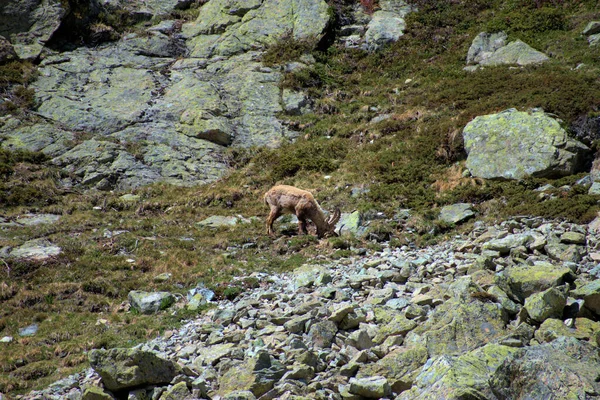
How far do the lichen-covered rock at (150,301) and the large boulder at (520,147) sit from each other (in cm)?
1286

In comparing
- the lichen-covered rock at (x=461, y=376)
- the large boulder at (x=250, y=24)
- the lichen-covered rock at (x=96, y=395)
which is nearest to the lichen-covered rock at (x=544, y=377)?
the lichen-covered rock at (x=461, y=376)

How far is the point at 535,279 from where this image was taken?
1004cm

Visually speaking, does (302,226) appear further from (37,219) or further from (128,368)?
(37,219)

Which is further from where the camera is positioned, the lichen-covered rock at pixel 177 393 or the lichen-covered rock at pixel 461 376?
the lichen-covered rock at pixel 177 393

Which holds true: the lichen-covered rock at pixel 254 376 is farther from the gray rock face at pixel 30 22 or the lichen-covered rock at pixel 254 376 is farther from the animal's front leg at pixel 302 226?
the gray rock face at pixel 30 22

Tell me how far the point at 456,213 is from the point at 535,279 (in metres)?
7.71

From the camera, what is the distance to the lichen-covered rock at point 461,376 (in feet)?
20.0

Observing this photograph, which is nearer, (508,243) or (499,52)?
(508,243)

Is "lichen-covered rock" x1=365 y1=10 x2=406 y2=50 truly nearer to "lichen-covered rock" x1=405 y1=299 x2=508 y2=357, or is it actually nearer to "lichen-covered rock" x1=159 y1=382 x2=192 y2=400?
"lichen-covered rock" x1=405 y1=299 x2=508 y2=357

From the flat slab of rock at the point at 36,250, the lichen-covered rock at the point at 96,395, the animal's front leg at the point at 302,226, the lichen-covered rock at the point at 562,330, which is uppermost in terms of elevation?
the lichen-covered rock at the point at 562,330

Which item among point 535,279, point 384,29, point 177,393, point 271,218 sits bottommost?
point 271,218

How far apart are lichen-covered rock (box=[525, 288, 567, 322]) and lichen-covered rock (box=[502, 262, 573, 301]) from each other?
0.80 m

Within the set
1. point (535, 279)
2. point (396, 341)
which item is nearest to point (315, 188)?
point (535, 279)

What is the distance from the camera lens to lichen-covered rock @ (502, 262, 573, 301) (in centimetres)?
994
